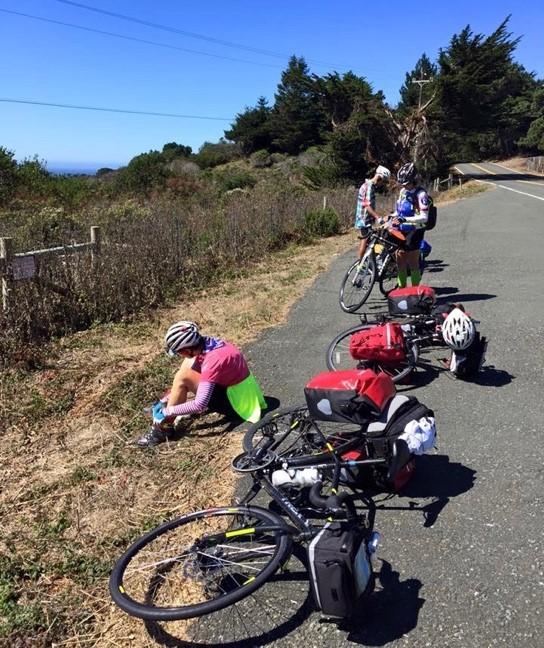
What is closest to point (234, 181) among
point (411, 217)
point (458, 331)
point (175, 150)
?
point (175, 150)

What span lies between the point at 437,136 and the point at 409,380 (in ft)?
124

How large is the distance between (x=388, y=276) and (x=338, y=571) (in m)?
6.74

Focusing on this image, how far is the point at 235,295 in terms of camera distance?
31.3 feet

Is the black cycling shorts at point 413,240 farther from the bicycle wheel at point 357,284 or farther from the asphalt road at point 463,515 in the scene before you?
the asphalt road at point 463,515

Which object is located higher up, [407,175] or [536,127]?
[536,127]

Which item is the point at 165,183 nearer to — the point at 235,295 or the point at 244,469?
the point at 235,295

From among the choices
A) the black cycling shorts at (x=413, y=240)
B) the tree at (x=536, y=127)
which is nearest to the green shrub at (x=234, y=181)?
the black cycling shorts at (x=413, y=240)

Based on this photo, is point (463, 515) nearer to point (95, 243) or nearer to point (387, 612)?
point (387, 612)

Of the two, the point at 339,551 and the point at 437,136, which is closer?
the point at 339,551

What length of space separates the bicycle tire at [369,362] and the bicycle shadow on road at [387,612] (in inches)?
96.3

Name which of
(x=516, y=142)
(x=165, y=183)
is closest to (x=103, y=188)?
(x=165, y=183)

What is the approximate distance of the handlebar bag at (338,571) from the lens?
8.16ft

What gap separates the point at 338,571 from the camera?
248 centimetres

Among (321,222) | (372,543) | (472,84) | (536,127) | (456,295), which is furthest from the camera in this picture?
(536,127)
